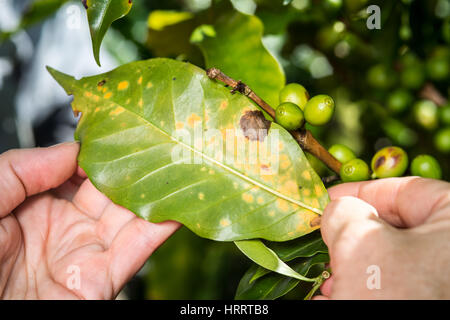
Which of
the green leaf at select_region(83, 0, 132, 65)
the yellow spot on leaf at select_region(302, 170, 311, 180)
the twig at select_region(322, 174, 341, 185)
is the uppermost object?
the green leaf at select_region(83, 0, 132, 65)

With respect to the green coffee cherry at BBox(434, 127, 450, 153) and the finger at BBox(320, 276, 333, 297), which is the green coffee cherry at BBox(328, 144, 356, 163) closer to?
the finger at BBox(320, 276, 333, 297)

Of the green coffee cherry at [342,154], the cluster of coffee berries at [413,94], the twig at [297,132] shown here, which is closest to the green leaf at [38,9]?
the twig at [297,132]

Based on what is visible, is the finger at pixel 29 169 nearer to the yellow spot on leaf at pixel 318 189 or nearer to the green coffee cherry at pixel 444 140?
the yellow spot on leaf at pixel 318 189

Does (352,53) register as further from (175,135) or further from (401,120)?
(175,135)

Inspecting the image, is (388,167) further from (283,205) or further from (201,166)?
(201,166)

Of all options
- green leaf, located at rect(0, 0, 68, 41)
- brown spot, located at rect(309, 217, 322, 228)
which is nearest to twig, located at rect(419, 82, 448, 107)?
brown spot, located at rect(309, 217, 322, 228)
